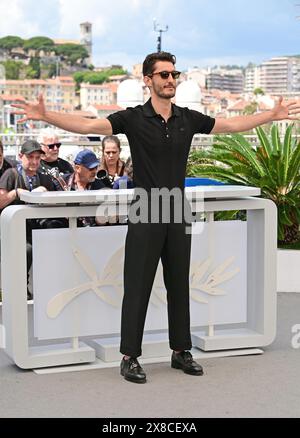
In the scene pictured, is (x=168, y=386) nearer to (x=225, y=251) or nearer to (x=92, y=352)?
(x=92, y=352)

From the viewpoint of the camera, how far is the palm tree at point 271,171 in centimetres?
921

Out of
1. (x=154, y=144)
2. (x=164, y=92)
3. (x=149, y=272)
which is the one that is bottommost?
(x=149, y=272)

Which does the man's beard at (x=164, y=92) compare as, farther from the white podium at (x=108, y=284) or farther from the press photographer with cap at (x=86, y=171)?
the press photographer with cap at (x=86, y=171)

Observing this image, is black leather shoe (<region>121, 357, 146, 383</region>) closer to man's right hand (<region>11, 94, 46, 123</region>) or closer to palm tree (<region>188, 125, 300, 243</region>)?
man's right hand (<region>11, 94, 46, 123</region>)

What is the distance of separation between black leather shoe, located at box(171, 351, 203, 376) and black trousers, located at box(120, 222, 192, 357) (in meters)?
0.08

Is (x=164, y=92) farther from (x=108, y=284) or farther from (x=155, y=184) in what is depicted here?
(x=108, y=284)

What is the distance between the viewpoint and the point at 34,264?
18.8 ft

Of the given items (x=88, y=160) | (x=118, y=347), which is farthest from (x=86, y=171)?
(x=118, y=347)

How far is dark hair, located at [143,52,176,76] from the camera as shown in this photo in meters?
5.51

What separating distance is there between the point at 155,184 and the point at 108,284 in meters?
0.84

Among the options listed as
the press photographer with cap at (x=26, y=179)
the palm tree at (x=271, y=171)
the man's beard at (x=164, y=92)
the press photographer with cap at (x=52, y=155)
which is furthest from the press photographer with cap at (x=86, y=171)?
the palm tree at (x=271, y=171)

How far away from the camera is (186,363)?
5695 mm

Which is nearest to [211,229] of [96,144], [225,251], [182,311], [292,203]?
[225,251]

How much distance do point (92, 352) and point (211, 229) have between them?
114 cm
